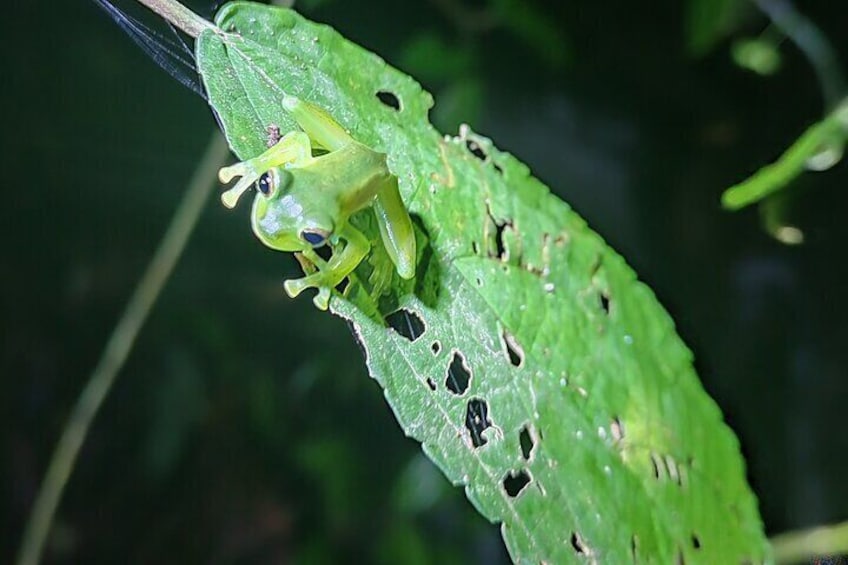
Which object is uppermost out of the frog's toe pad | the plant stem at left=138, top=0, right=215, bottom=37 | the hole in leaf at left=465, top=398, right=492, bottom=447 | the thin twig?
the thin twig

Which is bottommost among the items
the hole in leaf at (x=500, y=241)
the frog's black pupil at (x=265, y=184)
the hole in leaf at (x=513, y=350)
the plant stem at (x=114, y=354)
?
the plant stem at (x=114, y=354)

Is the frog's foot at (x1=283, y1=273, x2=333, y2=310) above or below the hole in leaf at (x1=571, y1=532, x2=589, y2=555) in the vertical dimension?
above

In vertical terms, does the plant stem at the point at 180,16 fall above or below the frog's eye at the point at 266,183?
above

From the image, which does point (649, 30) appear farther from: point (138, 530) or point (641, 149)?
point (138, 530)

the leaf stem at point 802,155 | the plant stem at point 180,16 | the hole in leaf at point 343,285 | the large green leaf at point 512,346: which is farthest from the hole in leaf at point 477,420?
the leaf stem at point 802,155

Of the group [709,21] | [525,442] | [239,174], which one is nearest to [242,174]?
[239,174]

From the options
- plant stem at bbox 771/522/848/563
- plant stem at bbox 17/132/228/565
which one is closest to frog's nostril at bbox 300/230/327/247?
plant stem at bbox 17/132/228/565

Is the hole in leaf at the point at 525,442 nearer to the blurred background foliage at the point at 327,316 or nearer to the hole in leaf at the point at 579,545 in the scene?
the hole in leaf at the point at 579,545

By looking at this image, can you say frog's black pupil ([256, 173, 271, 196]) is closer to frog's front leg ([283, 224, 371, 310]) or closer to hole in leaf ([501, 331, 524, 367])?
frog's front leg ([283, 224, 371, 310])
